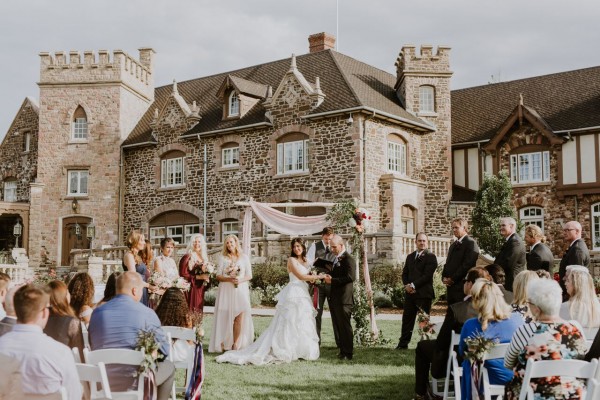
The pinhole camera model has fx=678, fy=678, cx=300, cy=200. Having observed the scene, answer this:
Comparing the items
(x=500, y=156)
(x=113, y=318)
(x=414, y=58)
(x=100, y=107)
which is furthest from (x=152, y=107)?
(x=113, y=318)

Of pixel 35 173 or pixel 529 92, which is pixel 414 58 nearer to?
pixel 529 92

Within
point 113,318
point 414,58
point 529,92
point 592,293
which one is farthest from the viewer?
point 529,92

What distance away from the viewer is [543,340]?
5082 mm

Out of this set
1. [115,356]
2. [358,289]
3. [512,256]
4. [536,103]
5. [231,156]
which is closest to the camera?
[115,356]

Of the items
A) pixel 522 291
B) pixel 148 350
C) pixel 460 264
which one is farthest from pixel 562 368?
pixel 460 264

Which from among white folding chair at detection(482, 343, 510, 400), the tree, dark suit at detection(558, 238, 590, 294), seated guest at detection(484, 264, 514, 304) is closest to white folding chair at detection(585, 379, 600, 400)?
white folding chair at detection(482, 343, 510, 400)

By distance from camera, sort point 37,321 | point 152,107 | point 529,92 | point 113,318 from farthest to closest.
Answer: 1. point 152,107
2. point 529,92
3. point 113,318
4. point 37,321

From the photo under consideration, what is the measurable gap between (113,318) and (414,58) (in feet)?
78.0

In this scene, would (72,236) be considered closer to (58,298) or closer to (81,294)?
(81,294)

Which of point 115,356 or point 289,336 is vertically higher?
point 115,356

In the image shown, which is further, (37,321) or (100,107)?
(100,107)

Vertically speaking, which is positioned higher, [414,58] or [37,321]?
[414,58]

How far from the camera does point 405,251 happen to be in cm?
2205

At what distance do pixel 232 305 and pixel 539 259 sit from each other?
4704mm
